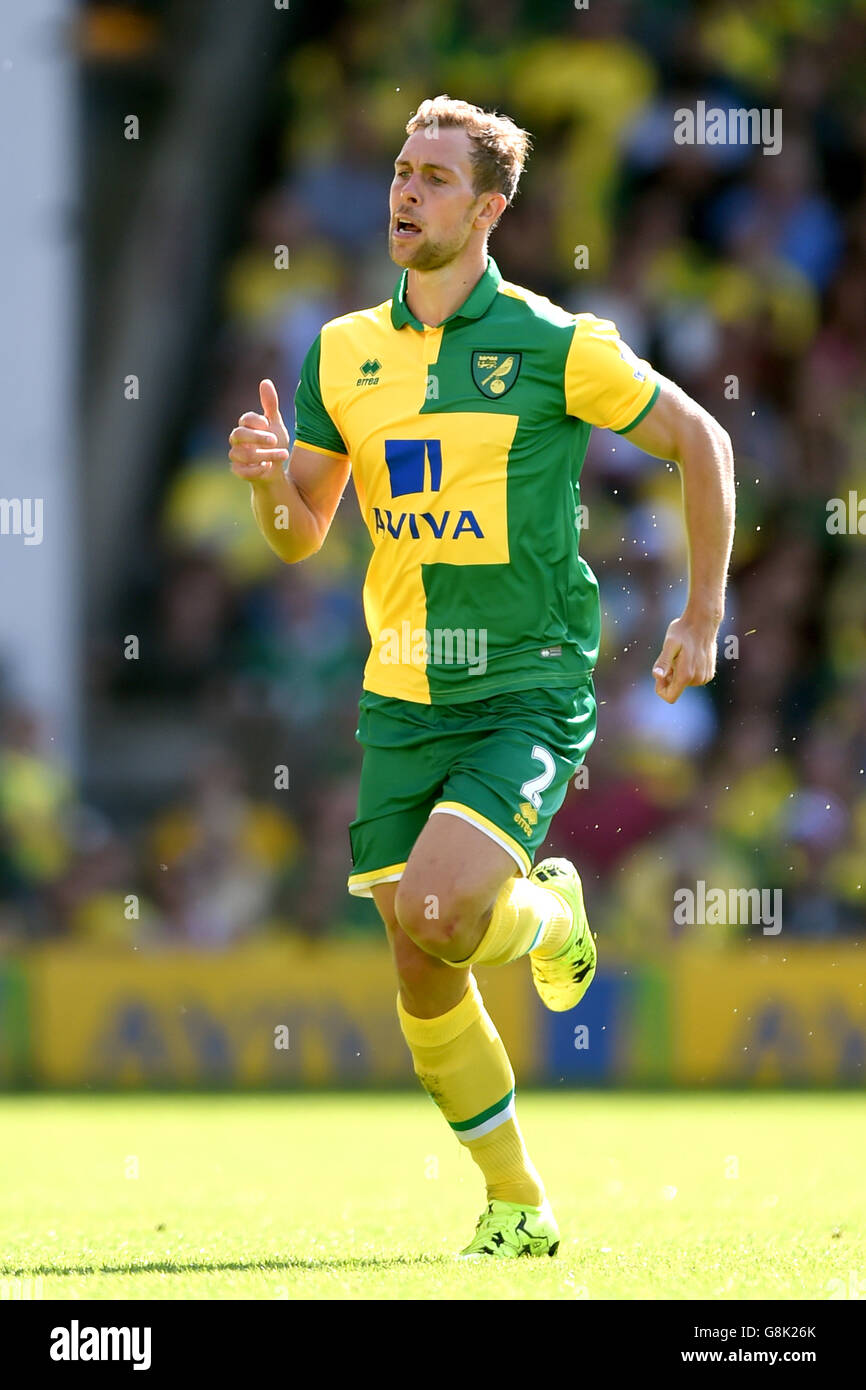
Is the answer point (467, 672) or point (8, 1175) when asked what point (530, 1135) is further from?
point (467, 672)

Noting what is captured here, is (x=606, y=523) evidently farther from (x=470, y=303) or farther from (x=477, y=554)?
(x=477, y=554)

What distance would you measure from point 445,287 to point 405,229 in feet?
0.62

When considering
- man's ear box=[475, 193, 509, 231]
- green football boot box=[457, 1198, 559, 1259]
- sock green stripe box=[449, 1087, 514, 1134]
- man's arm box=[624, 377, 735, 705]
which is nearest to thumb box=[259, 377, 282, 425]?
man's ear box=[475, 193, 509, 231]

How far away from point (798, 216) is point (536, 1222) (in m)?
9.26

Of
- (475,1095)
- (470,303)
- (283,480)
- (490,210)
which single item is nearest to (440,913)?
(475,1095)

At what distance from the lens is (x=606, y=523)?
11906 millimetres

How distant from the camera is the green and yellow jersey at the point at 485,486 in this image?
17.2 ft

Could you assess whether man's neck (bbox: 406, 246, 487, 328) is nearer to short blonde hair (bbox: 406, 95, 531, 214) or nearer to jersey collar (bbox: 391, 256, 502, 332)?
jersey collar (bbox: 391, 256, 502, 332)

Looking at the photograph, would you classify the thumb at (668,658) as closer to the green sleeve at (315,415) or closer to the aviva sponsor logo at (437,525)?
the aviva sponsor logo at (437,525)

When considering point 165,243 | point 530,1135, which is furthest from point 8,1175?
point 165,243

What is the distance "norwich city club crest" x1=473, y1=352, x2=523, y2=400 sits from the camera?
5.29 metres

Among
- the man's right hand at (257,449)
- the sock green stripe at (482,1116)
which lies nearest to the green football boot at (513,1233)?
the sock green stripe at (482,1116)

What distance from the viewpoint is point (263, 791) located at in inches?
480

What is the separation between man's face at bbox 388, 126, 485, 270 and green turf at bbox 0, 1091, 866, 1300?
7.75 ft
